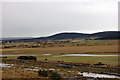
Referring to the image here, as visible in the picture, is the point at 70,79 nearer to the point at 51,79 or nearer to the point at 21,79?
the point at 51,79

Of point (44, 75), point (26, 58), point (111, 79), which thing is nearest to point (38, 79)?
point (44, 75)

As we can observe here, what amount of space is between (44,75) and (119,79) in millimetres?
9937

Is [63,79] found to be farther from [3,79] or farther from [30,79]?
[3,79]

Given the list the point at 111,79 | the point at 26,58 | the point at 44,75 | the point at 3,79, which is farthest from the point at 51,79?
the point at 26,58

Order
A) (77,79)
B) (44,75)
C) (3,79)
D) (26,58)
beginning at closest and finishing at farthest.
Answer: (3,79)
(77,79)
(44,75)
(26,58)

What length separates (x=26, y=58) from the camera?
149 ft

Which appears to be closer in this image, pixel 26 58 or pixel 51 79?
pixel 51 79

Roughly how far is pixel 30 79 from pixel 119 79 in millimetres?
11128

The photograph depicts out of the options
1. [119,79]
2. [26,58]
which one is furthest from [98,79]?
[26,58]

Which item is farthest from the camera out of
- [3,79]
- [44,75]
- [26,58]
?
[26,58]

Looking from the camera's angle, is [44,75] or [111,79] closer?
[111,79]

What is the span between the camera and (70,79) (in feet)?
61.1

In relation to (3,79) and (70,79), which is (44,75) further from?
(3,79)

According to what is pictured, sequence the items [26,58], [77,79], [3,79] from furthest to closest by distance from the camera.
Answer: [26,58], [77,79], [3,79]
